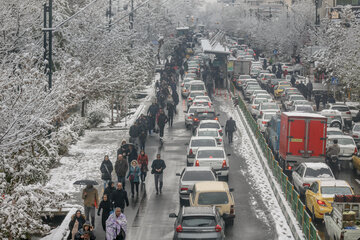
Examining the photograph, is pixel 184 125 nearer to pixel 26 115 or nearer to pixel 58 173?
pixel 58 173

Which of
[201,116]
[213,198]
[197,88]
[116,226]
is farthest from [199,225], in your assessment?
[197,88]

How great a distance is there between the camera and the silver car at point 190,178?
72.9 ft

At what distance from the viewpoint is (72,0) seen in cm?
6038

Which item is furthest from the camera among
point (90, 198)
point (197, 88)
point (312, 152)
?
point (197, 88)

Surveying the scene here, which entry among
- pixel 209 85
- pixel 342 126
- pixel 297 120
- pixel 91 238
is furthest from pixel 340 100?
pixel 91 238

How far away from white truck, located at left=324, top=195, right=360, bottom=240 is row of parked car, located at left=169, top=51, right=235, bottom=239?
8.97ft

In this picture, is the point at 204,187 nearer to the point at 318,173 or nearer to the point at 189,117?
the point at 318,173

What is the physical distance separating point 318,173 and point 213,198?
606cm

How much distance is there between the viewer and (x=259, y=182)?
26.7m

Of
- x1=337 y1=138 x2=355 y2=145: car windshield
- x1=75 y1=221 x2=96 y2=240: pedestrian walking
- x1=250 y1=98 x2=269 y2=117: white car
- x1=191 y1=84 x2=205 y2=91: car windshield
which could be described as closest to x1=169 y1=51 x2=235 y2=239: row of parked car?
x1=75 y1=221 x2=96 y2=240: pedestrian walking

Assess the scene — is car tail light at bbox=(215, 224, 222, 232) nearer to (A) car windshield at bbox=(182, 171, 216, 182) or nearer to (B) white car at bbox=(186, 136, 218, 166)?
(A) car windshield at bbox=(182, 171, 216, 182)

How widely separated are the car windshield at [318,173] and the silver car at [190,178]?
3521 mm

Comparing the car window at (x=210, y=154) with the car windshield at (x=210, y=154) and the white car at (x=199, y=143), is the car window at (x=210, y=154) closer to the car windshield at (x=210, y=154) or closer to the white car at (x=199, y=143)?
the car windshield at (x=210, y=154)

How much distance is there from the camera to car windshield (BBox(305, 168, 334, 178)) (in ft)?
78.6
